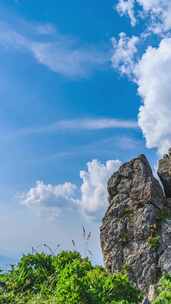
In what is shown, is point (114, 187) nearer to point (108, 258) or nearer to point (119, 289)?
point (108, 258)

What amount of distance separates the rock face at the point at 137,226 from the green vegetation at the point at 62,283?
1.87 m

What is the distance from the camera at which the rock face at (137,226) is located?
24.0 m

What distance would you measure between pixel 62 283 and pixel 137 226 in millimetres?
7726

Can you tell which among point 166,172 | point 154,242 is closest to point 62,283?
point 154,242

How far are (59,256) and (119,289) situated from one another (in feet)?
18.4

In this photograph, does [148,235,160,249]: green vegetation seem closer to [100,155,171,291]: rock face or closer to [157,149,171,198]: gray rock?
[100,155,171,291]: rock face

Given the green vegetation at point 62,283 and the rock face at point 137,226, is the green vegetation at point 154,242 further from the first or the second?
the green vegetation at point 62,283

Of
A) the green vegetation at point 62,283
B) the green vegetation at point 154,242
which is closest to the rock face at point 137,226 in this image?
the green vegetation at point 154,242

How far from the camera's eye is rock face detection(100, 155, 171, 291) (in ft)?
78.8

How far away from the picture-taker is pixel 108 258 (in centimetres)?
2552

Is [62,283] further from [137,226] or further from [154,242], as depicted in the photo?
[137,226]

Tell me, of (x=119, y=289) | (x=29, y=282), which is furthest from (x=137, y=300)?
(x=29, y=282)

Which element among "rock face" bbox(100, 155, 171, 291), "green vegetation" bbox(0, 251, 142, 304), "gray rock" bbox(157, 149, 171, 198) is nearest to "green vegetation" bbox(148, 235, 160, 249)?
"rock face" bbox(100, 155, 171, 291)

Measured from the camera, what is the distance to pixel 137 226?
25125 millimetres
